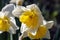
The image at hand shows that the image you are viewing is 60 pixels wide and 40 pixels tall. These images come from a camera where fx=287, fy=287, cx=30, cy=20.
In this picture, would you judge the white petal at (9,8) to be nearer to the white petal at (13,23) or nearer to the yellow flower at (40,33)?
the white petal at (13,23)

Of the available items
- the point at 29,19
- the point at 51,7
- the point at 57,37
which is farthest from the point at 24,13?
the point at 51,7

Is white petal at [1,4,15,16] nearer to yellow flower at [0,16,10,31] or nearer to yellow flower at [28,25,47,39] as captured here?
yellow flower at [0,16,10,31]

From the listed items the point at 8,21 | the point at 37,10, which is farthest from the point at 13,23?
the point at 37,10

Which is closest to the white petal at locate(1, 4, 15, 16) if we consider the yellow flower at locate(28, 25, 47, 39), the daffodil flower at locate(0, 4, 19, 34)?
the daffodil flower at locate(0, 4, 19, 34)

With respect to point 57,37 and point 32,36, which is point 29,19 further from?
point 57,37

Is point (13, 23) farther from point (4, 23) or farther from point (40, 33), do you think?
point (40, 33)

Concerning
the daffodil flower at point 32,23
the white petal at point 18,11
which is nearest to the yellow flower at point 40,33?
the daffodil flower at point 32,23
